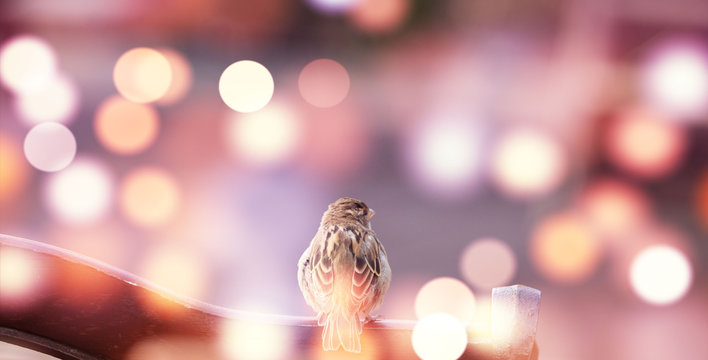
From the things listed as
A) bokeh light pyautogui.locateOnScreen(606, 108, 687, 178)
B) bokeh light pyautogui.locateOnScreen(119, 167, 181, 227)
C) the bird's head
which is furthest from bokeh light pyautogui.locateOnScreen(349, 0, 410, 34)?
the bird's head

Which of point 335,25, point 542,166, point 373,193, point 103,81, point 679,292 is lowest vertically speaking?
point 679,292

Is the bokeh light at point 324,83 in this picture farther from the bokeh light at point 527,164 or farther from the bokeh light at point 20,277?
the bokeh light at point 20,277

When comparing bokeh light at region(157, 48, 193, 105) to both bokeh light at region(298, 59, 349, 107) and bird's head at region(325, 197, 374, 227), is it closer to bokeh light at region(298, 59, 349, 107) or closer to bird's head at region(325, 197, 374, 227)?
bokeh light at region(298, 59, 349, 107)

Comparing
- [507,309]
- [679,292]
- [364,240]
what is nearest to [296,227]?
[679,292]

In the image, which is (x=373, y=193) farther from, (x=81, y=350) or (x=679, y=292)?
(x=81, y=350)

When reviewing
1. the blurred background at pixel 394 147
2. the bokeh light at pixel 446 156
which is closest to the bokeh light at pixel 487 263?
the blurred background at pixel 394 147

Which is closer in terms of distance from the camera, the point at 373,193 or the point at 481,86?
the point at 373,193
